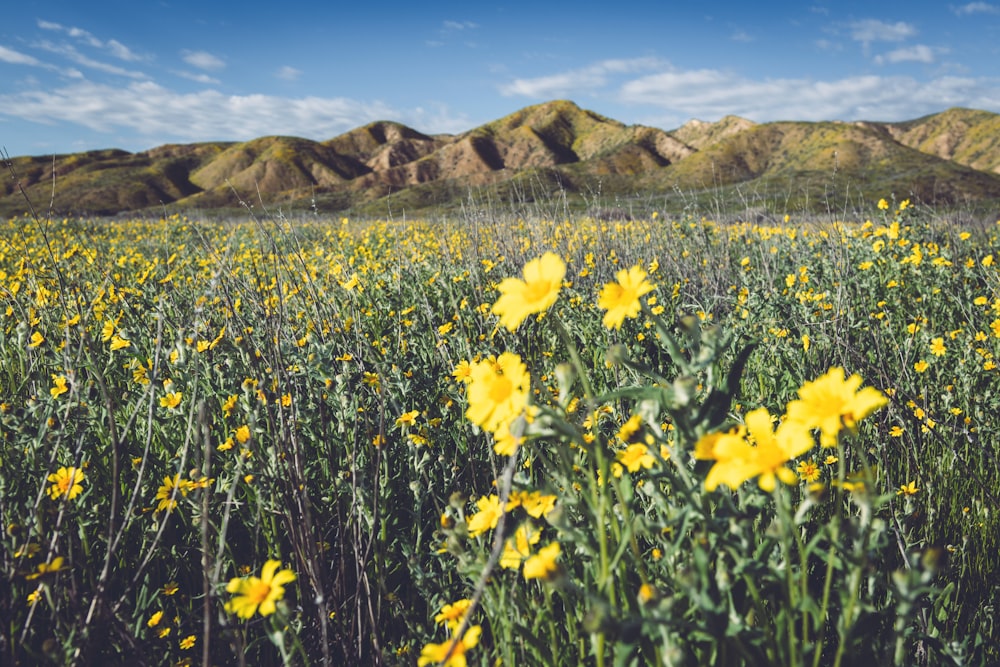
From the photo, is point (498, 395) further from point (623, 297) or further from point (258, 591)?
point (258, 591)

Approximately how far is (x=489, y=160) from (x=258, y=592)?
246ft

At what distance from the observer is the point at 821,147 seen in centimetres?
4953

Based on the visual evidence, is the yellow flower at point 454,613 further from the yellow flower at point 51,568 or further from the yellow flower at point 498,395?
the yellow flower at point 51,568

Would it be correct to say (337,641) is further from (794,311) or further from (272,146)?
(272,146)

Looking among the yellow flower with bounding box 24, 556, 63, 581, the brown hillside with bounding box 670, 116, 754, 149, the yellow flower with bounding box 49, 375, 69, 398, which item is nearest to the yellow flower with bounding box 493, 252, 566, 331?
the yellow flower with bounding box 24, 556, 63, 581

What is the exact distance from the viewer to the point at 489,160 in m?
72.4

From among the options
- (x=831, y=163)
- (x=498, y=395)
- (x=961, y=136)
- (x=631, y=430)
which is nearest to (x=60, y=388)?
(x=498, y=395)

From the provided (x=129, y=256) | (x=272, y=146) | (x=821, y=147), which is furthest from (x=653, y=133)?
(x=129, y=256)

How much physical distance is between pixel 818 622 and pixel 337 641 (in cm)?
115

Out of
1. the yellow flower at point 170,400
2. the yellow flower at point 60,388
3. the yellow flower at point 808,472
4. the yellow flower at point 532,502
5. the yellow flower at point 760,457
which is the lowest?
the yellow flower at point 808,472

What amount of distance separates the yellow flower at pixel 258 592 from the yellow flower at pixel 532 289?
0.66 meters

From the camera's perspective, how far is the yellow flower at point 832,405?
82cm

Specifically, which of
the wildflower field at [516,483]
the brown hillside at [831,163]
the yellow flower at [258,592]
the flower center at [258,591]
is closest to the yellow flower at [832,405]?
the wildflower field at [516,483]

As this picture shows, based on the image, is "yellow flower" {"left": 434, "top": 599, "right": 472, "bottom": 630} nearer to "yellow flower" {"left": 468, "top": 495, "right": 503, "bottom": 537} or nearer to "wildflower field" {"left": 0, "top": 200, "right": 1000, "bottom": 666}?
"wildflower field" {"left": 0, "top": 200, "right": 1000, "bottom": 666}
